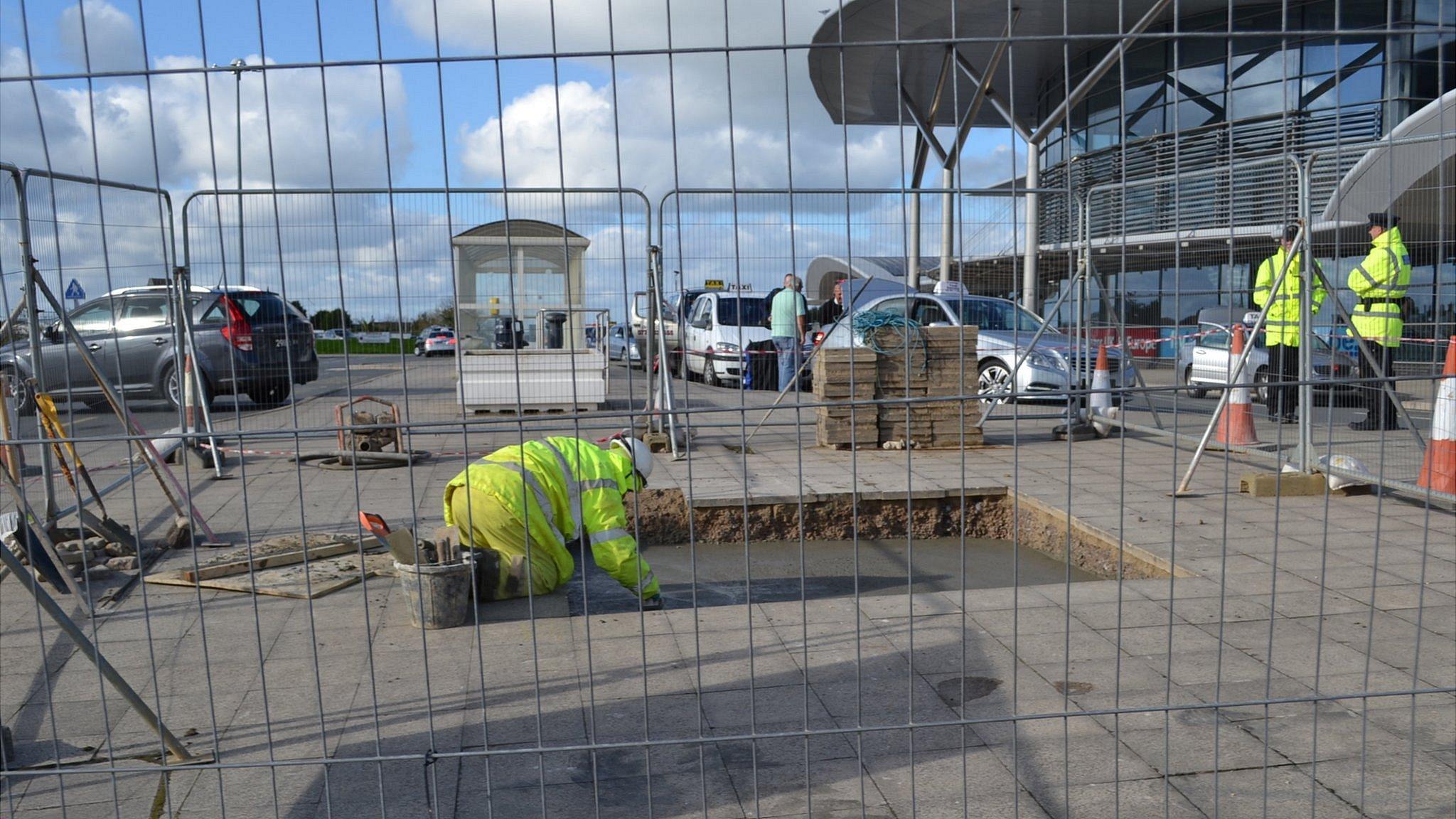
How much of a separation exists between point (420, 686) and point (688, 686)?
1.15 meters

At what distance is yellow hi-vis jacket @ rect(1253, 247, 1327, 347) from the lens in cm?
779

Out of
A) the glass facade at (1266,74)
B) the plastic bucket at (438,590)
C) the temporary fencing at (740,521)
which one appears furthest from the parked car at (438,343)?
the glass facade at (1266,74)

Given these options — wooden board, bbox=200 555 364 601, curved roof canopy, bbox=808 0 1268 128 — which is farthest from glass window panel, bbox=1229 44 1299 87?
wooden board, bbox=200 555 364 601

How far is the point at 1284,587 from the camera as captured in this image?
561 cm

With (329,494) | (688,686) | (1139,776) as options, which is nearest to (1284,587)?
(1139,776)

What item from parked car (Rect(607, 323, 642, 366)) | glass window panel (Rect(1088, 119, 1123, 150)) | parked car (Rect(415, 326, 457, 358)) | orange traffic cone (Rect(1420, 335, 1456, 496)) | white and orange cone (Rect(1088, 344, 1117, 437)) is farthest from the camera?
glass window panel (Rect(1088, 119, 1123, 150))

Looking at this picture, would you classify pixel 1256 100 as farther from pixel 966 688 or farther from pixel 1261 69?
pixel 966 688

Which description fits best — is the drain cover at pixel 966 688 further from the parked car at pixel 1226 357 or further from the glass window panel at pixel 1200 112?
the glass window panel at pixel 1200 112

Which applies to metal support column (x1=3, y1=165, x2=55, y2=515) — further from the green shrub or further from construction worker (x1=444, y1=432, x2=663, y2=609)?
construction worker (x1=444, y1=432, x2=663, y2=609)

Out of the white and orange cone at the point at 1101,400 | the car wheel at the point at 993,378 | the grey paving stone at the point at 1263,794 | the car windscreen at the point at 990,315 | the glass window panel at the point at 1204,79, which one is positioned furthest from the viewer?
the glass window panel at the point at 1204,79

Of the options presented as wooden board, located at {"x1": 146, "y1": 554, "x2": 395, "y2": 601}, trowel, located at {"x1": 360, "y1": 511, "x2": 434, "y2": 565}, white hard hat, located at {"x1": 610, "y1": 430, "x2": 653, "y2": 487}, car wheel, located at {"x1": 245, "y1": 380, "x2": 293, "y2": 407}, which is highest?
car wheel, located at {"x1": 245, "y1": 380, "x2": 293, "y2": 407}

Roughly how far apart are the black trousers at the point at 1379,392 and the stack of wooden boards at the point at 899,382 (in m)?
3.25

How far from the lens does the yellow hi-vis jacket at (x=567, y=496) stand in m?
5.29

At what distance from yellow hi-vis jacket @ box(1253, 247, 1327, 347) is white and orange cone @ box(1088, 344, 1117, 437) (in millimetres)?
2113
